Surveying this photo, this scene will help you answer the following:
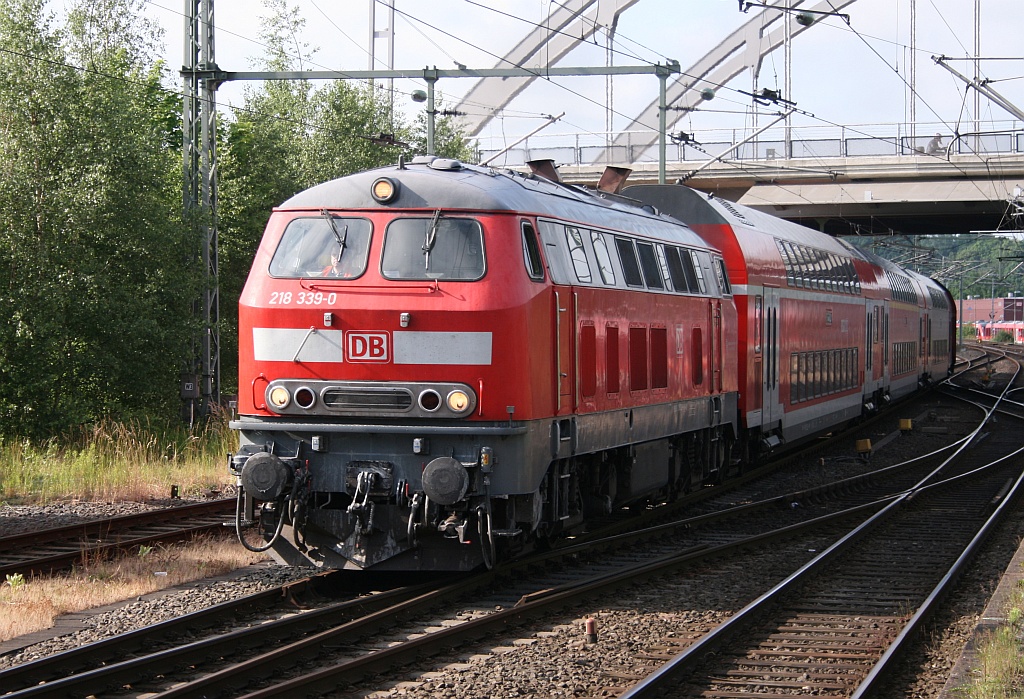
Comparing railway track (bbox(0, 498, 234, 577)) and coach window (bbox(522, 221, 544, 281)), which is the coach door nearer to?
railway track (bbox(0, 498, 234, 577))

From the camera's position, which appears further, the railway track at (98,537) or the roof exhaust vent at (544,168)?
the roof exhaust vent at (544,168)

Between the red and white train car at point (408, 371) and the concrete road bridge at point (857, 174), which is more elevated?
the concrete road bridge at point (857, 174)

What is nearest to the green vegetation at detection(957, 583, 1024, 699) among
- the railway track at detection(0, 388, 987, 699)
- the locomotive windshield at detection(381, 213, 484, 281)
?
the railway track at detection(0, 388, 987, 699)

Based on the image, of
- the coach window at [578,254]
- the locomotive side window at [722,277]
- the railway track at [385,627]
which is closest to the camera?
the railway track at [385,627]

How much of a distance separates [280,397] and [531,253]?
7.72ft

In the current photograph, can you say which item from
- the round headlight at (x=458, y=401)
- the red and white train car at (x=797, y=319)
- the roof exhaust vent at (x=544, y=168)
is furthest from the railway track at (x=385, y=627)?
the red and white train car at (x=797, y=319)

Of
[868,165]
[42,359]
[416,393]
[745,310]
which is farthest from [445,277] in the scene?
[868,165]

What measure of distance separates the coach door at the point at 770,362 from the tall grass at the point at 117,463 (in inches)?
324

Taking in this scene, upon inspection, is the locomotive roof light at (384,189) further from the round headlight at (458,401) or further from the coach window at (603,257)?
the coach window at (603,257)

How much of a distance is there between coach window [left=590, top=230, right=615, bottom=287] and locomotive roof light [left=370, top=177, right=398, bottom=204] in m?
2.33

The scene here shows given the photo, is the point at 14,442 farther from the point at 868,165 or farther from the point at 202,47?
Answer: the point at 868,165

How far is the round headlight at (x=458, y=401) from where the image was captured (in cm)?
965

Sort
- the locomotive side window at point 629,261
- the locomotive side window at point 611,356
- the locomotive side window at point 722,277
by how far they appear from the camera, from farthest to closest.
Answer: the locomotive side window at point 722,277, the locomotive side window at point 629,261, the locomotive side window at point 611,356

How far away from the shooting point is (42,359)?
724 inches
